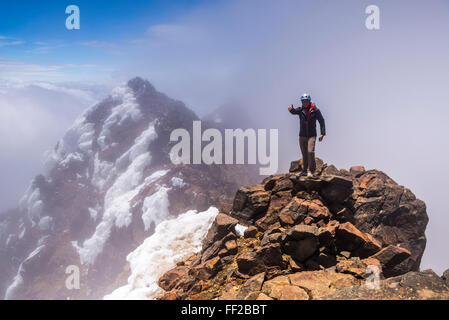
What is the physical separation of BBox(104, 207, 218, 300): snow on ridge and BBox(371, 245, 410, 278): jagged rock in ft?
36.4

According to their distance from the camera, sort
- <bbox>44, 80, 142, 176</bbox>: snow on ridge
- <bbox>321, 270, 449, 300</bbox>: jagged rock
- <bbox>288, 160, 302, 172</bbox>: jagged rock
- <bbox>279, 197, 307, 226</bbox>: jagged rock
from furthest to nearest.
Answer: <bbox>44, 80, 142, 176</bbox>: snow on ridge → <bbox>288, 160, 302, 172</bbox>: jagged rock → <bbox>279, 197, 307, 226</bbox>: jagged rock → <bbox>321, 270, 449, 300</bbox>: jagged rock

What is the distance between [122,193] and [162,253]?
9381cm

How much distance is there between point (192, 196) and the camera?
283 feet

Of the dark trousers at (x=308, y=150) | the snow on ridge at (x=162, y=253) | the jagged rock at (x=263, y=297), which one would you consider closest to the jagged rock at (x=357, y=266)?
the jagged rock at (x=263, y=297)

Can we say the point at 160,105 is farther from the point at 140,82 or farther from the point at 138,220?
the point at 138,220

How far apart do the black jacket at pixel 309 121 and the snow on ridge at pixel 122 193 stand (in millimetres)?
83668

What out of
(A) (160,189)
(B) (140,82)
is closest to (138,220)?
(A) (160,189)

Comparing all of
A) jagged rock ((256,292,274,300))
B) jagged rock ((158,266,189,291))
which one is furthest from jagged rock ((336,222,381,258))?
jagged rock ((158,266,189,291))

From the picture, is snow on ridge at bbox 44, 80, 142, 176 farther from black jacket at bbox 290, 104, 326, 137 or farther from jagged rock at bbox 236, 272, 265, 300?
jagged rock at bbox 236, 272, 265, 300

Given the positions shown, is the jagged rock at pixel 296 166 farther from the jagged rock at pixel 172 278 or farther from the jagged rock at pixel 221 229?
the jagged rock at pixel 172 278

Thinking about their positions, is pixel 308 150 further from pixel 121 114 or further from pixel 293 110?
pixel 121 114

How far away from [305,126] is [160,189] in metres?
79.3

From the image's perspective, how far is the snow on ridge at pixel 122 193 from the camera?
8575 cm

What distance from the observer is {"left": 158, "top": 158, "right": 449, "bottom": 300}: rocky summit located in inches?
310
